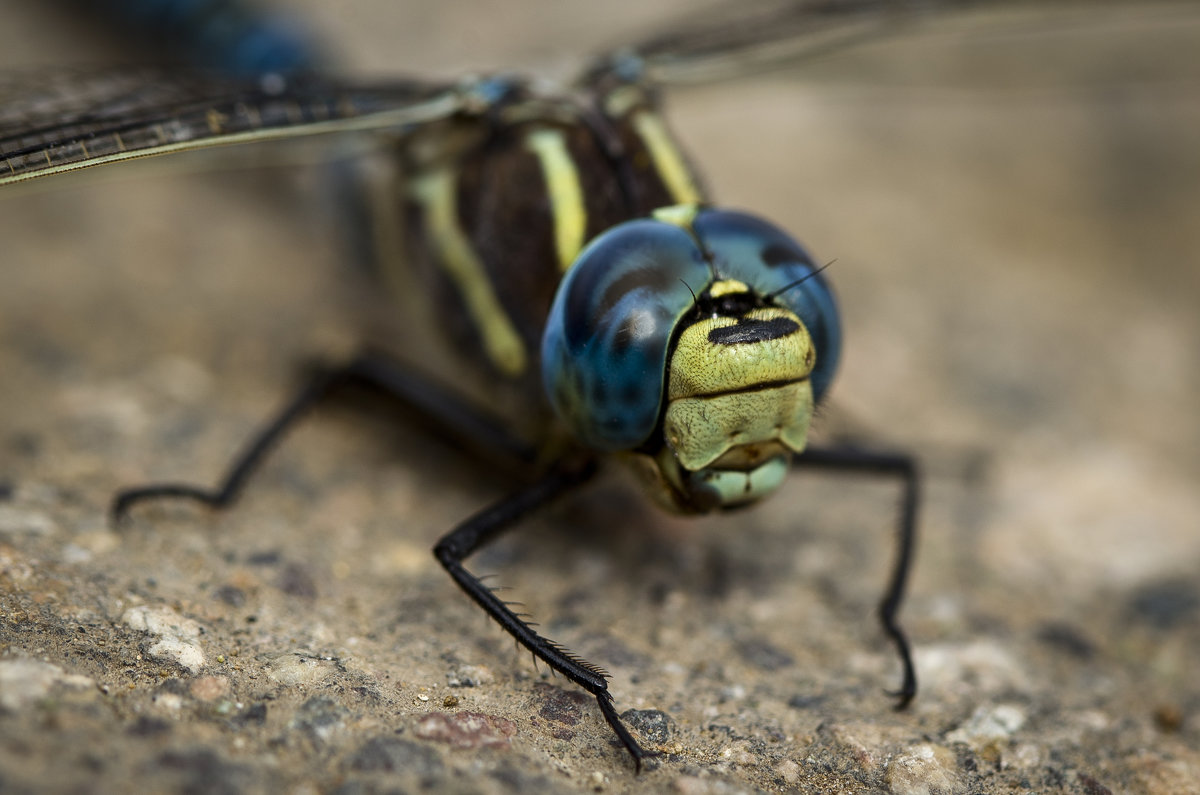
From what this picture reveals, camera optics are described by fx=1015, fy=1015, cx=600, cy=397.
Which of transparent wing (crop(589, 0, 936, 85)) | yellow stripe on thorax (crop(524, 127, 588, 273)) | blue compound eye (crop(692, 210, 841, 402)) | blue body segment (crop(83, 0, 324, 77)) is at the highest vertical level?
blue body segment (crop(83, 0, 324, 77))

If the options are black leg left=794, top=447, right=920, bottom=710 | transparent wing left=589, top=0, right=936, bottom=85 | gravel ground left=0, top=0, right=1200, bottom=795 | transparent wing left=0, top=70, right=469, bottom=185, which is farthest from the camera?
transparent wing left=589, top=0, right=936, bottom=85

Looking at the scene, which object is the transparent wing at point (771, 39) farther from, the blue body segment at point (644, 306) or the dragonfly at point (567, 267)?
the blue body segment at point (644, 306)

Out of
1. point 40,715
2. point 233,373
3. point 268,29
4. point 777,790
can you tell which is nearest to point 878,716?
point 777,790

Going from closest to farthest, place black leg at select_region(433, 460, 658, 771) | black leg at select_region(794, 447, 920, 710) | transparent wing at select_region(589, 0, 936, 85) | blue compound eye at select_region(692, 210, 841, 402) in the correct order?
black leg at select_region(433, 460, 658, 771)
blue compound eye at select_region(692, 210, 841, 402)
black leg at select_region(794, 447, 920, 710)
transparent wing at select_region(589, 0, 936, 85)

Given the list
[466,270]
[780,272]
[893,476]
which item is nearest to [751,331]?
[780,272]

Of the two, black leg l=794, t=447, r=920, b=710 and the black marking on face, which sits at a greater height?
the black marking on face

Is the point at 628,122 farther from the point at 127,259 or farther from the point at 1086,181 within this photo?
the point at 1086,181

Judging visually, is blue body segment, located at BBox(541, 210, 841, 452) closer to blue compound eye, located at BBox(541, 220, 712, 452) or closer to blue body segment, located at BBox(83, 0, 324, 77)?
blue compound eye, located at BBox(541, 220, 712, 452)

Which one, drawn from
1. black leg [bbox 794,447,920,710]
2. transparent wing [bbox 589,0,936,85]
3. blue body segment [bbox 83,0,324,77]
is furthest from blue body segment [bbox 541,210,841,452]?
blue body segment [bbox 83,0,324,77]
